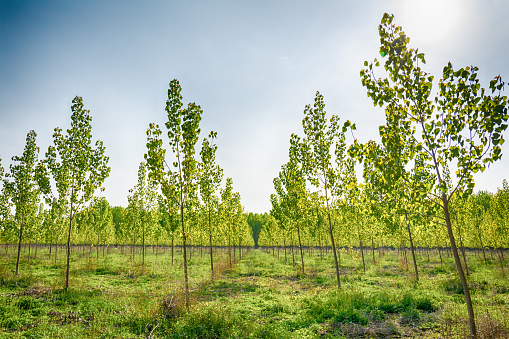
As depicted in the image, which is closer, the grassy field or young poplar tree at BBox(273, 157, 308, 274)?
the grassy field

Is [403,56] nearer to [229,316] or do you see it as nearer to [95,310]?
[229,316]

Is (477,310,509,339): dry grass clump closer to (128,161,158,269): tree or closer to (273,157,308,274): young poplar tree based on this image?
(273,157,308,274): young poplar tree

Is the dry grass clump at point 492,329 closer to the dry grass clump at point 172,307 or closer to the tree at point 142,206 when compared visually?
the dry grass clump at point 172,307

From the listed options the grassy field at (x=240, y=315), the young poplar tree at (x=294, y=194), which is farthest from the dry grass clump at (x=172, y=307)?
the young poplar tree at (x=294, y=194)

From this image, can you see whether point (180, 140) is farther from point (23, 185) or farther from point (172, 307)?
point (23, 185)

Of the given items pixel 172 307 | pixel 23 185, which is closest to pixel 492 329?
pixel 172 307

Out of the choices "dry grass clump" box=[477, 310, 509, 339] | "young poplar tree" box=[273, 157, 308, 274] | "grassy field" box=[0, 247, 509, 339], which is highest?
"young poplar tree" box=[273, 157, 308, 274]

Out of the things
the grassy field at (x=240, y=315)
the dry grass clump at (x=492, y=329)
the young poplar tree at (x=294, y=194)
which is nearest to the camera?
the dry grass clump at (x=492, y=329)

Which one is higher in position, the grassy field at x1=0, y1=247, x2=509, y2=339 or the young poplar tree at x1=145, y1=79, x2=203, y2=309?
the young poplar tree at x1=145, y1=79, x2=203, y2=309

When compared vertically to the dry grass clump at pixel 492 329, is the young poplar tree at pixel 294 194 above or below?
above

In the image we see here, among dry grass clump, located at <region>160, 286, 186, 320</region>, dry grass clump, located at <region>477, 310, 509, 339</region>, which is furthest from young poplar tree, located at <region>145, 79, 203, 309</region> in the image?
dry grass clump, located at <region>477, 310, 509, 339</region>

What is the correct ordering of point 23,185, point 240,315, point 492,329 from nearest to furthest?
point 492,329 < point 240,315 < point 23,185

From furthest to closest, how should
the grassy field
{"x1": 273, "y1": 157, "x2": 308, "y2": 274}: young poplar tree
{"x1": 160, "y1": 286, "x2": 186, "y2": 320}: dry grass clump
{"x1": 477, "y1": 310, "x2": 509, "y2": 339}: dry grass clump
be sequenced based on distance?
{"x1": 273, "y1": 157, "x2": 308, "y2": 274}: young poplar tree, {"x1": 160, "y1": 286, "x2": 186, "y2": 320}: dry grass clump, the grassy field, {"x1": 477, "y1": 310, "x2": 509, "y2": 339}: dry grass clump

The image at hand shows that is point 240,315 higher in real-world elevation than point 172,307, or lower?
lower
